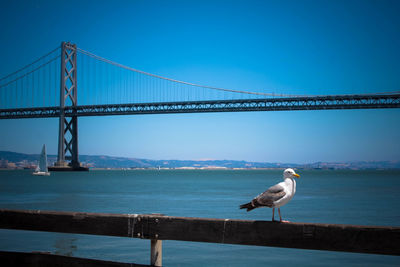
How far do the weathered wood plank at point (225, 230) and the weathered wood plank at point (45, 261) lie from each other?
17 cm

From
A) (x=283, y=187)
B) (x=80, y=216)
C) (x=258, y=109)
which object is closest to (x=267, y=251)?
(x=283, y=187)

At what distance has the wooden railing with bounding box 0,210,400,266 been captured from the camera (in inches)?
83.8

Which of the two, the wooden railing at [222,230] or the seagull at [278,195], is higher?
the seagull at [278,195]

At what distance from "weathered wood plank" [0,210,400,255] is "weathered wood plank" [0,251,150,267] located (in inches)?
6.6

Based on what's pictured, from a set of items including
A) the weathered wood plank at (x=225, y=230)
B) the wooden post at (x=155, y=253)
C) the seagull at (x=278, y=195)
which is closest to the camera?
the weathered wood plank at (x=225, y=230)

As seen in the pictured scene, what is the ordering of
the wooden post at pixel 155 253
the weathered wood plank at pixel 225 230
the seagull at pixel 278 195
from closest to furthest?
the weathered wood plank at pixel 225 230
the wooden post at pixel 155 253
the seagull at pixel 278 195

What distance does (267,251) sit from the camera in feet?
26.1

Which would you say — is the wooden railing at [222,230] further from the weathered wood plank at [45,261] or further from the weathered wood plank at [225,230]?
the weathered wood plank at [45,261]

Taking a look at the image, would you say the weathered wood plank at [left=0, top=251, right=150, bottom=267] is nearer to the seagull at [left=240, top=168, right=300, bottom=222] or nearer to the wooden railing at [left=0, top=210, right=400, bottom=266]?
the wooden railing at [left=0, top=210, right=400, bottom=266]

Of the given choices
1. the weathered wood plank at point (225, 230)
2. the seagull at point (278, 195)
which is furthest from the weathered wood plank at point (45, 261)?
the seagull at point (278, 195)

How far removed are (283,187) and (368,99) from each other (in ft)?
184

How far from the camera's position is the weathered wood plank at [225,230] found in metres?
2.13

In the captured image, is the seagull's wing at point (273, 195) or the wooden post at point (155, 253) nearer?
the wooden post at point (155, 253)

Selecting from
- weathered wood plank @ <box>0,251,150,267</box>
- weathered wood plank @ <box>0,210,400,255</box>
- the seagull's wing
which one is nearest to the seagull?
the seagull's wing
